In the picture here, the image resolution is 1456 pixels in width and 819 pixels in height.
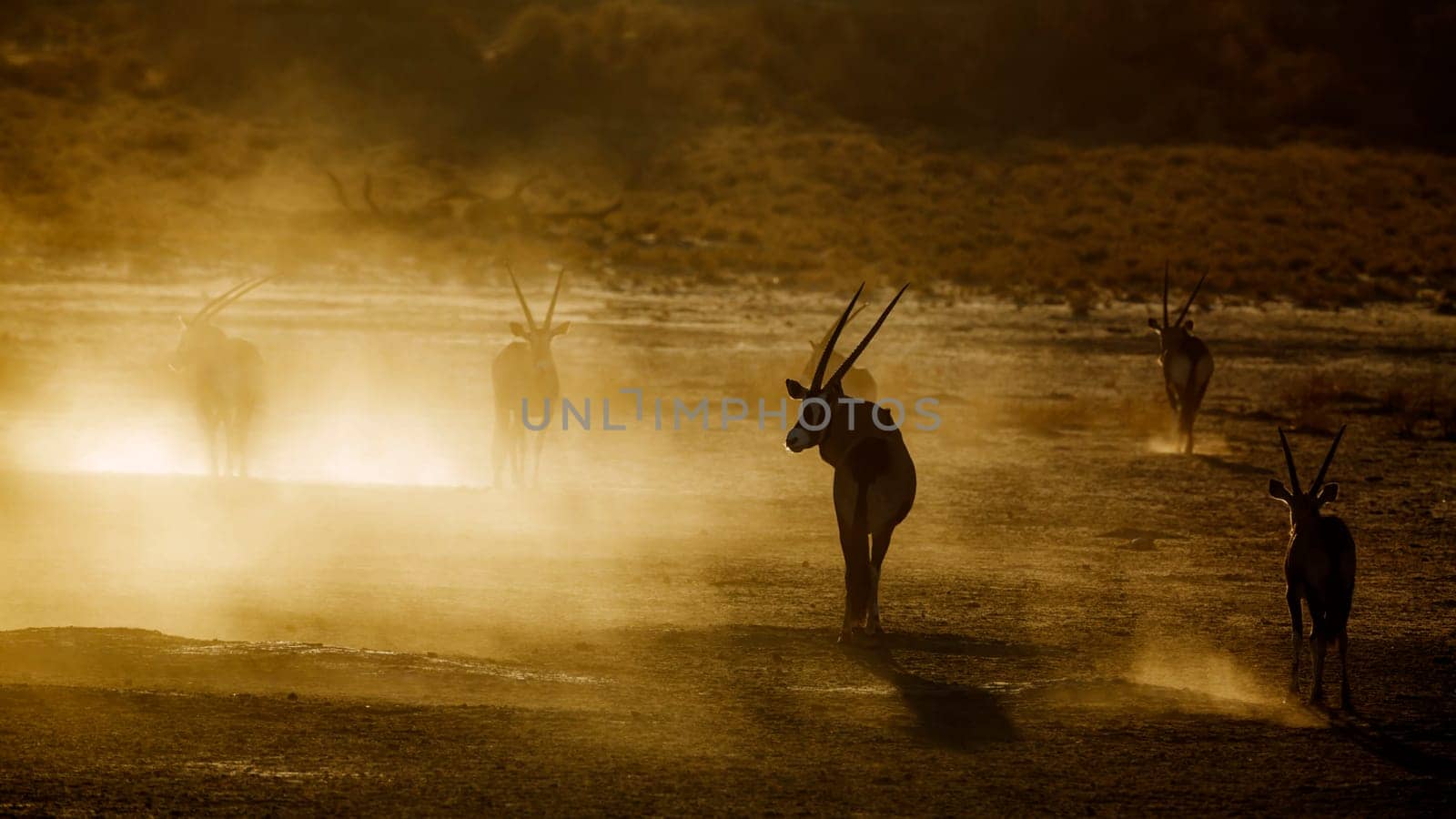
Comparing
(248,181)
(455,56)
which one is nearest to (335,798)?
(248,181)

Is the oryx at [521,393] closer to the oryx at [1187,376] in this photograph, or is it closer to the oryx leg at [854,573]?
the oryx leg at [854,573]

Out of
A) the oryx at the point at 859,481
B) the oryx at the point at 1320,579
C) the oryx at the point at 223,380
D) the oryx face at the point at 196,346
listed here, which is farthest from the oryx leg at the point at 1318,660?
the oryx face at the point at 196,346

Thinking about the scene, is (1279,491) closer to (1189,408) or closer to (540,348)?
(540,348)

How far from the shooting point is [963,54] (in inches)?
2840

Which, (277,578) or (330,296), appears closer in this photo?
(277,578)

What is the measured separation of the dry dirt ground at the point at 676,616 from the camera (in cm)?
750

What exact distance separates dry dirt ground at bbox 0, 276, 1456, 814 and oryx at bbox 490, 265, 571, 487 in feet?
1.97

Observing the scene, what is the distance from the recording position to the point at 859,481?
997 centimetres

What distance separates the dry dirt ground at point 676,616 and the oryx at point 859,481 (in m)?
0.34

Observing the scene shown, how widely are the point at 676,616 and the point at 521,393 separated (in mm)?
5984

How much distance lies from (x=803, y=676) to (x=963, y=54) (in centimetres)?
6536

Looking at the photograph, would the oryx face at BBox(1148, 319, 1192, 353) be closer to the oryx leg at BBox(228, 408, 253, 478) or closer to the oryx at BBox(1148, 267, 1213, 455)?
the oryx at BBox(1148, 267, 1213, 455)

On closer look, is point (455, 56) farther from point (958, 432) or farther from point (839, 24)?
point (958, 432)

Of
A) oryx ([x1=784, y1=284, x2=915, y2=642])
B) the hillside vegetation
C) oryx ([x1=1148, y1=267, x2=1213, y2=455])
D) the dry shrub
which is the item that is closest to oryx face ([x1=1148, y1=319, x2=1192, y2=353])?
oryx ([x1=1148, y1=267, x2=1213, y2=455])
